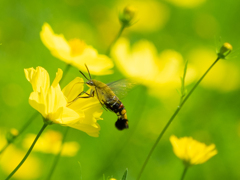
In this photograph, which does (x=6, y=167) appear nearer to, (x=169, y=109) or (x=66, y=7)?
(x=169, y=109)

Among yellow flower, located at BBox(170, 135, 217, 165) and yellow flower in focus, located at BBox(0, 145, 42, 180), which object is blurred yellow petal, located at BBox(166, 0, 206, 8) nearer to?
yellow flower in focus, located at BBox(0, 145, 42, 180)

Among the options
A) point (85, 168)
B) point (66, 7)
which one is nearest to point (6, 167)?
point (85, 168)

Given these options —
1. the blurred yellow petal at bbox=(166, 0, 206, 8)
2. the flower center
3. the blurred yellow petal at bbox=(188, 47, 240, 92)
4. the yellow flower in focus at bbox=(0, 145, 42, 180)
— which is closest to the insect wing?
the flower center

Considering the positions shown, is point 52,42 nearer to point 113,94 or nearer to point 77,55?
point 77,55

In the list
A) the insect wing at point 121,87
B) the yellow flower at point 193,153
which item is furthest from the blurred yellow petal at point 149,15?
the yellow flower at point 193,153

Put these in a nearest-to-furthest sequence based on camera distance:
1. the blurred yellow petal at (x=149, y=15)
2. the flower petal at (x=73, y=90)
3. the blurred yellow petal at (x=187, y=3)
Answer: the flower petal at (x=73, y=90) → the blurred yellow petal at (x=149, y=15) → the blurred yellow petal at (x=187, y=3)

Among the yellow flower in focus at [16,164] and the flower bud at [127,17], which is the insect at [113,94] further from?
→ the yellow flower in focus at [16,164]
